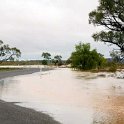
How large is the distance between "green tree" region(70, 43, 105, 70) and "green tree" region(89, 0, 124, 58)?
62.7 metres

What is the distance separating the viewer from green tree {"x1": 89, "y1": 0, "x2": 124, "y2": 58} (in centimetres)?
4953

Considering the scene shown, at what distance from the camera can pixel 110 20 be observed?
166 ft

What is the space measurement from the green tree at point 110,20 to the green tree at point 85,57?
6275 centimetres

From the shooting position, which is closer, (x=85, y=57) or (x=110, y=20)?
(x=110, y=20)

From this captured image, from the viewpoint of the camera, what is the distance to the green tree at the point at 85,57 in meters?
116

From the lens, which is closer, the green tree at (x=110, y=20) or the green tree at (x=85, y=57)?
the green tree at (x=110, y=20)

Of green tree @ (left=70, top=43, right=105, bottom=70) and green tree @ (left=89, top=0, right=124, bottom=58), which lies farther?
green tree @ (left=70, top=43, right=105, bottom=70)

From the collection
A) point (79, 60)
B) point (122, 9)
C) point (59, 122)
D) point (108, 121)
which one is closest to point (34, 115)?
point (59, 122)

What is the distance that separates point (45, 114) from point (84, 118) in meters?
2.20

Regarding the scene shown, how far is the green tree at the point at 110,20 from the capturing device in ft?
163

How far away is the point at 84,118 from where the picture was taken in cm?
2039

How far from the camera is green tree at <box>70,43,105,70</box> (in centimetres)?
11575

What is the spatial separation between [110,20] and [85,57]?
64448mm

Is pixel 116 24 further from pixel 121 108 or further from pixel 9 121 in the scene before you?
pixel 9 121
